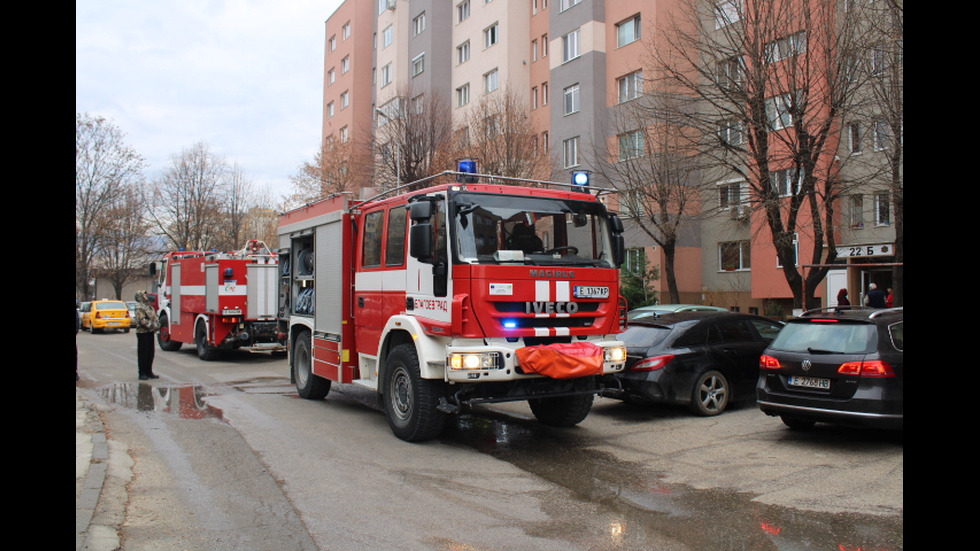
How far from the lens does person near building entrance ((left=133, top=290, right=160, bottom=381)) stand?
14.0 meters

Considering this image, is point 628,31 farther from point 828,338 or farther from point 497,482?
point 497,482

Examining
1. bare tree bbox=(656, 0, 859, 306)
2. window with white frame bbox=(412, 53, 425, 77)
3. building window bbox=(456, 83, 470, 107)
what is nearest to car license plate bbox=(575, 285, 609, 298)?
bare tree bbox=(656, 0, 859, 306)

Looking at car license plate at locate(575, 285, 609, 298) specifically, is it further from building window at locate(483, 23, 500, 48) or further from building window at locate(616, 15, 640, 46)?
building window at locate(483, 23, 500, 48)

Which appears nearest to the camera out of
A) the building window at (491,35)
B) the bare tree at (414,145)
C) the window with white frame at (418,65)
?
the bare tree at (414,145)

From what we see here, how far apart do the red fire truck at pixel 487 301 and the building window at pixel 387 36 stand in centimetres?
4103

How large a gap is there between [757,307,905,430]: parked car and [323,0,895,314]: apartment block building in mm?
7932

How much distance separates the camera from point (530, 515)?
568cm

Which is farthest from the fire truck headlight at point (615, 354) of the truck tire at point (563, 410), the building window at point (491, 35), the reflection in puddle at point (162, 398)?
the building window at point (491, 35)

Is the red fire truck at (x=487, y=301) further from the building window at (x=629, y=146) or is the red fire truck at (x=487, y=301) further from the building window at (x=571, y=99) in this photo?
the building window at (x=571, y=99)

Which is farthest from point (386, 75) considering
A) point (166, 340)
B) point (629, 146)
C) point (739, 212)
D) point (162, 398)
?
point (162, 398)

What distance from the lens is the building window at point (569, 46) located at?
3359cm

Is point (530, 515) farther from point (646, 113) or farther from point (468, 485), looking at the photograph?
point (646, 113)

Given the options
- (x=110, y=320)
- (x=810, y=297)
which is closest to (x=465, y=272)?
(x=810, y=297)
